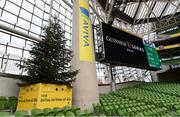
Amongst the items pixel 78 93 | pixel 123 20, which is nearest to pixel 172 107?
Answer: pixel 78 93

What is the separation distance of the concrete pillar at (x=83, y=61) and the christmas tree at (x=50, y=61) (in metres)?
0.70

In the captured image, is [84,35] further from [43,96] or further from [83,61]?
[43,96]

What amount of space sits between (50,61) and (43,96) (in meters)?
1.08

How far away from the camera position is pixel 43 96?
3.99 metres

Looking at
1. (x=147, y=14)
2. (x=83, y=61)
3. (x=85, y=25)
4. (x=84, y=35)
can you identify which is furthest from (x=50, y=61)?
(x=147, y=14)

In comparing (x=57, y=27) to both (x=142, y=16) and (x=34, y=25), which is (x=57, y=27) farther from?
(x=142, y=16)

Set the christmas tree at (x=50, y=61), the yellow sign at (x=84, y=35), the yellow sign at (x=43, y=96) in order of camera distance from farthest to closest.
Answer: the yellow sign at (x=84, y=35) < the christmas tree at (x=50, y=61) < the yellow sign at (x=43, y=96)

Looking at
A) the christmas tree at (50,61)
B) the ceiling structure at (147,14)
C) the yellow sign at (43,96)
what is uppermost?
the ceiling structure at (147,14)

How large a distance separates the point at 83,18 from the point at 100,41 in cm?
239

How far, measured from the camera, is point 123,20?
1881 centimetres

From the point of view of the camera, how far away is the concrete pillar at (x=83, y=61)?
5.22m

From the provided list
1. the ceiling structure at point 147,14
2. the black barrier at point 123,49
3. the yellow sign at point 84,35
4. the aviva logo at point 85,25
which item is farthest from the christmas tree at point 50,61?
the ceiling structure at point 147,14

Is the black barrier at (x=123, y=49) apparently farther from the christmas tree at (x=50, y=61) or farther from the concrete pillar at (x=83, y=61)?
Result: the christmas tree at (x=50, y=61)

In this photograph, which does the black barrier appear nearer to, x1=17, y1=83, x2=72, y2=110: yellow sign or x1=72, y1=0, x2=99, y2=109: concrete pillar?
x1=72, y1=0, x2=99, y2=109: concrete pillar
